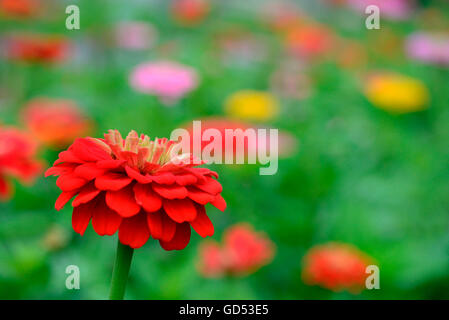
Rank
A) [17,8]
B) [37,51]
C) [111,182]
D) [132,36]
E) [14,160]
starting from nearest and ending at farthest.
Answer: [111,182], [14,160], [37,51], [17,8], [132,36]

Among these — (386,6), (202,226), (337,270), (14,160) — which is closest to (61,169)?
(202,226)

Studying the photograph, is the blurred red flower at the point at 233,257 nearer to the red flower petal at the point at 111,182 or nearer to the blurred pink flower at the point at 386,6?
the red flower petal at the point at 111,182

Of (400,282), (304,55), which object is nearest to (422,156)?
(400,282)

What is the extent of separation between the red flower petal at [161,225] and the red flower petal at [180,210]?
0.04 feet

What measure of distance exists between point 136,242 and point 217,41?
5.95 feet

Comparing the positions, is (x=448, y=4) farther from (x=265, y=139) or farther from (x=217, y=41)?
(x=265, y=139)

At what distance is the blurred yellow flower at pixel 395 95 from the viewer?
1.59 metres

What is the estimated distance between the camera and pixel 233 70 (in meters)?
2.04

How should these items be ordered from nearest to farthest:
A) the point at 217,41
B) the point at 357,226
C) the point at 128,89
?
1. the point at 357,226
2. the point at 128,89
3. the point at 217,41

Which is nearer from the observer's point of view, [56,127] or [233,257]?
[233,257]

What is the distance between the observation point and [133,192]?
436mm

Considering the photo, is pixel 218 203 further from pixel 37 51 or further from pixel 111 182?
pixel 37 51

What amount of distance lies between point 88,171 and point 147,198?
53 millimetres

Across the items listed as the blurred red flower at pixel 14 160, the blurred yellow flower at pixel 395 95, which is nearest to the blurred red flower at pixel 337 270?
the blurred red flower at pixel 14 160
